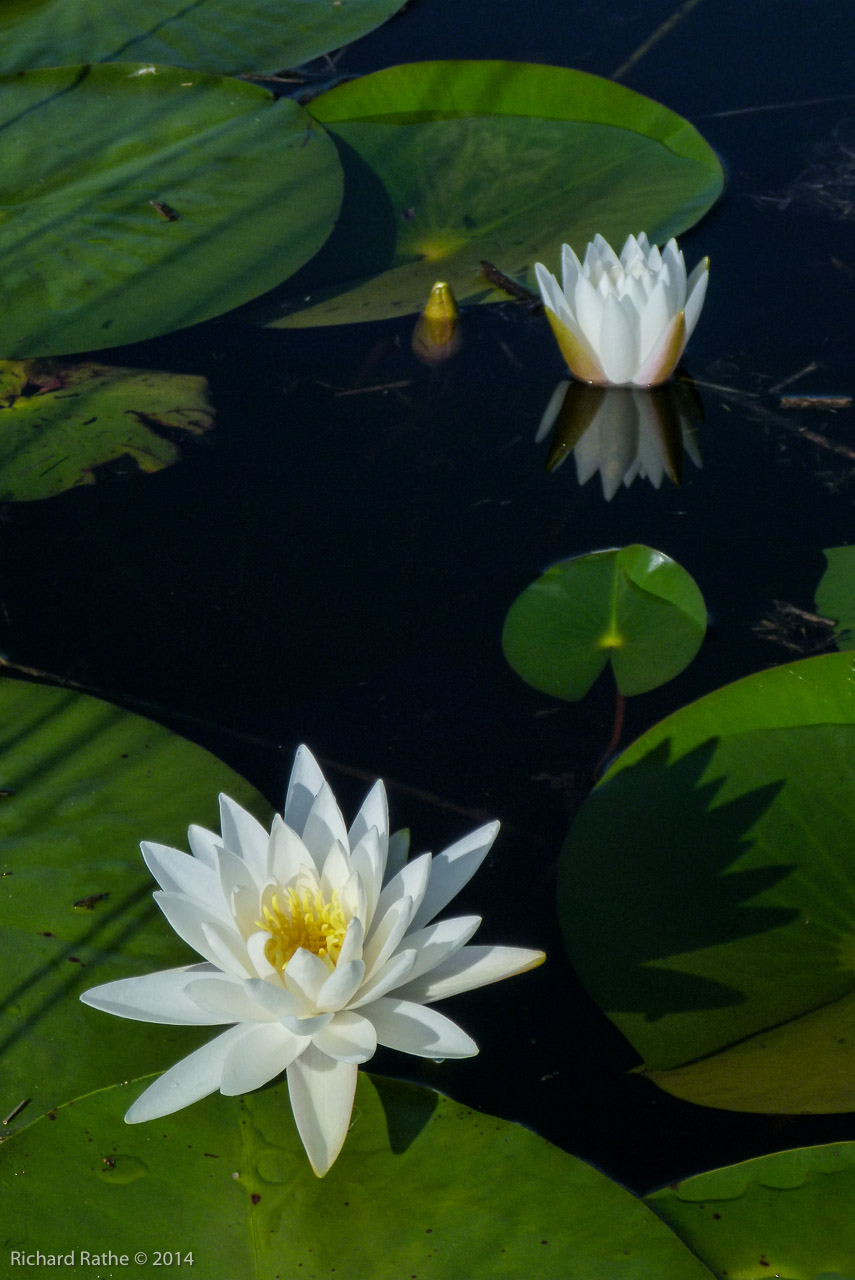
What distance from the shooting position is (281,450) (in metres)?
2.47

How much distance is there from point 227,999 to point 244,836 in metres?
0.22

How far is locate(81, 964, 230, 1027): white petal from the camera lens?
4.22ft

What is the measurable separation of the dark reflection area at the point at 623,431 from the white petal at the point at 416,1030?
1392 millimetres

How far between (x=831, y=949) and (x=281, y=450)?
5.43 ft

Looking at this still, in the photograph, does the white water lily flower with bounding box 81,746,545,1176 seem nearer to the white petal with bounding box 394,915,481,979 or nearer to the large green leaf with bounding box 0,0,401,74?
the white petal with bounding box 394,915,481,979

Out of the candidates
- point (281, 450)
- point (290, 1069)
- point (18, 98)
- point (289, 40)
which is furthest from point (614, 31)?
point (290, 1069)

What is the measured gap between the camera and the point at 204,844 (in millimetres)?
1403

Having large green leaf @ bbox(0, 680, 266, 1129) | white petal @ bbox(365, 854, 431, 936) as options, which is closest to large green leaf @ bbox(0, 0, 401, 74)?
large green leaf @ bbox(0, 680, 266, 1129)

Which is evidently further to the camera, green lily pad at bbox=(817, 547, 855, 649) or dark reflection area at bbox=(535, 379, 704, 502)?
dark reflection area at bbox=(535, 379, 704, 502)

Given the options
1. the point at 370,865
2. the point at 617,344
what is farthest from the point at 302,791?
the point at 617,344

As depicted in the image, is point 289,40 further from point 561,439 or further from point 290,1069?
point 290,1069

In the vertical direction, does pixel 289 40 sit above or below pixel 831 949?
above

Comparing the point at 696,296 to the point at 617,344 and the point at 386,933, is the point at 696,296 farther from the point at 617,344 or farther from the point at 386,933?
the point at 386,933

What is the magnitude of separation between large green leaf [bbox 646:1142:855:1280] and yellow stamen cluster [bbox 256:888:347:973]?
1.77 feet
